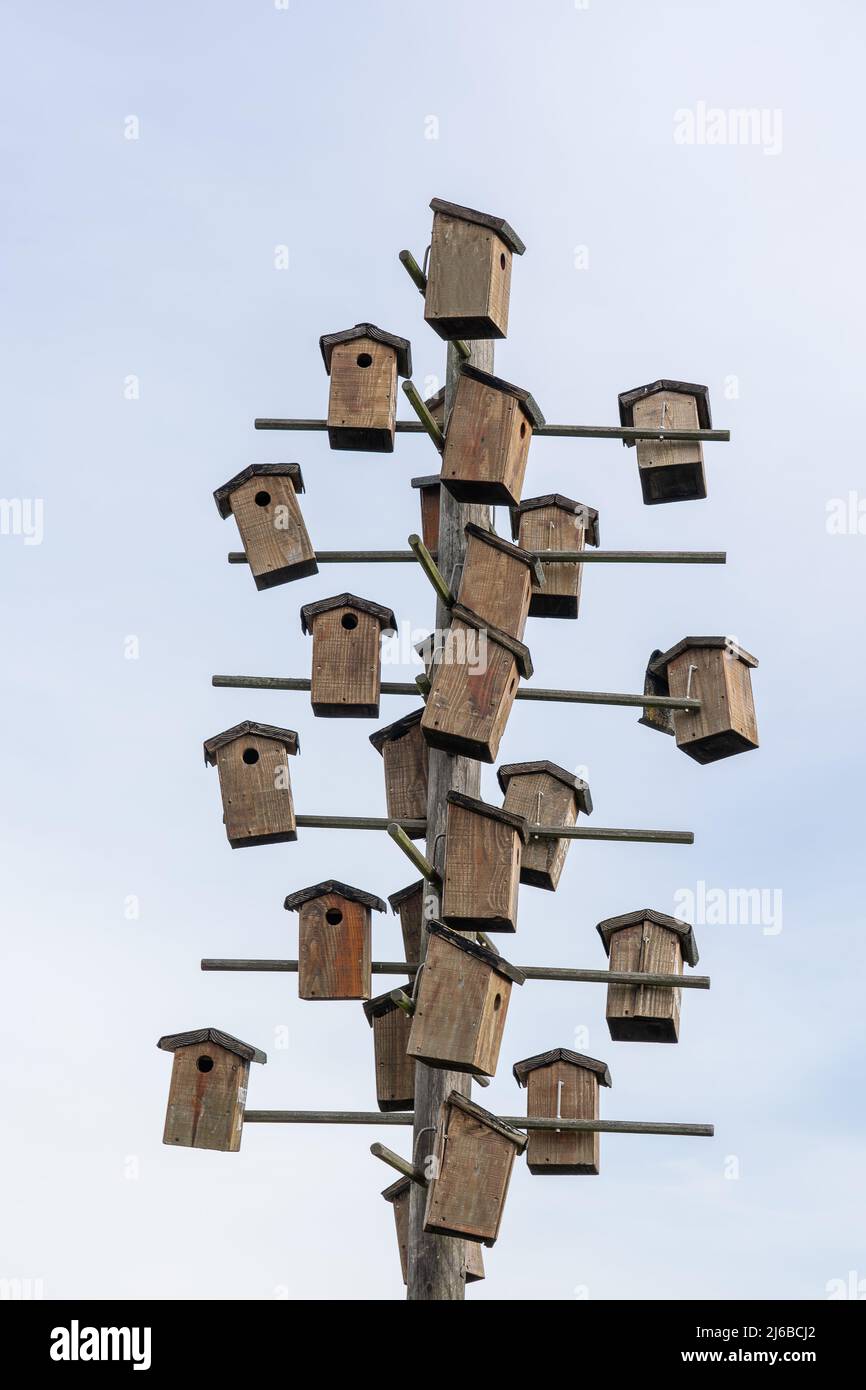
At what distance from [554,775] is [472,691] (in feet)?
3.69

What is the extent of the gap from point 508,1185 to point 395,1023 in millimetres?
1391

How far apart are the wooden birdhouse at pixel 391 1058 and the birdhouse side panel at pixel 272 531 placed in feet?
6.93

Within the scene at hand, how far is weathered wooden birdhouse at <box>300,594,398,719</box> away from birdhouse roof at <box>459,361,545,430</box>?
3.74 feet

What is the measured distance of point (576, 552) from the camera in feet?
32.3

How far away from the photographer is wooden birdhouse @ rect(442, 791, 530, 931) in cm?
851

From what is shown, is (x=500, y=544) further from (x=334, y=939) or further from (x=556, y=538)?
(x=334, y=939)

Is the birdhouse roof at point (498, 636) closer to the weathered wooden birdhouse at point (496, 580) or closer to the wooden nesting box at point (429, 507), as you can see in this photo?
the weathered wooden birdhouse at point (496, 580)

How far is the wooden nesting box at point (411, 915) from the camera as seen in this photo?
9664mm

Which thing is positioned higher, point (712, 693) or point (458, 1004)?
point (712, 693)

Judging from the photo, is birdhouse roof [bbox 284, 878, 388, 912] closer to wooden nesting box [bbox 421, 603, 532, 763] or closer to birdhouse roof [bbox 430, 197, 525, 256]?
wooden nesting box [bbox 421, 603, 532, 763]

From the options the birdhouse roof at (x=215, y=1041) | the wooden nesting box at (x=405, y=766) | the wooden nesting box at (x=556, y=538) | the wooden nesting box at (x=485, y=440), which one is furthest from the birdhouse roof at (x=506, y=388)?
the birdhouse roof at (x=215, y=1041)

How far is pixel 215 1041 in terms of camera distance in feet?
29.8

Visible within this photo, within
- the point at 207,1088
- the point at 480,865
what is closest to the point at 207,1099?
the point at 207,1088
